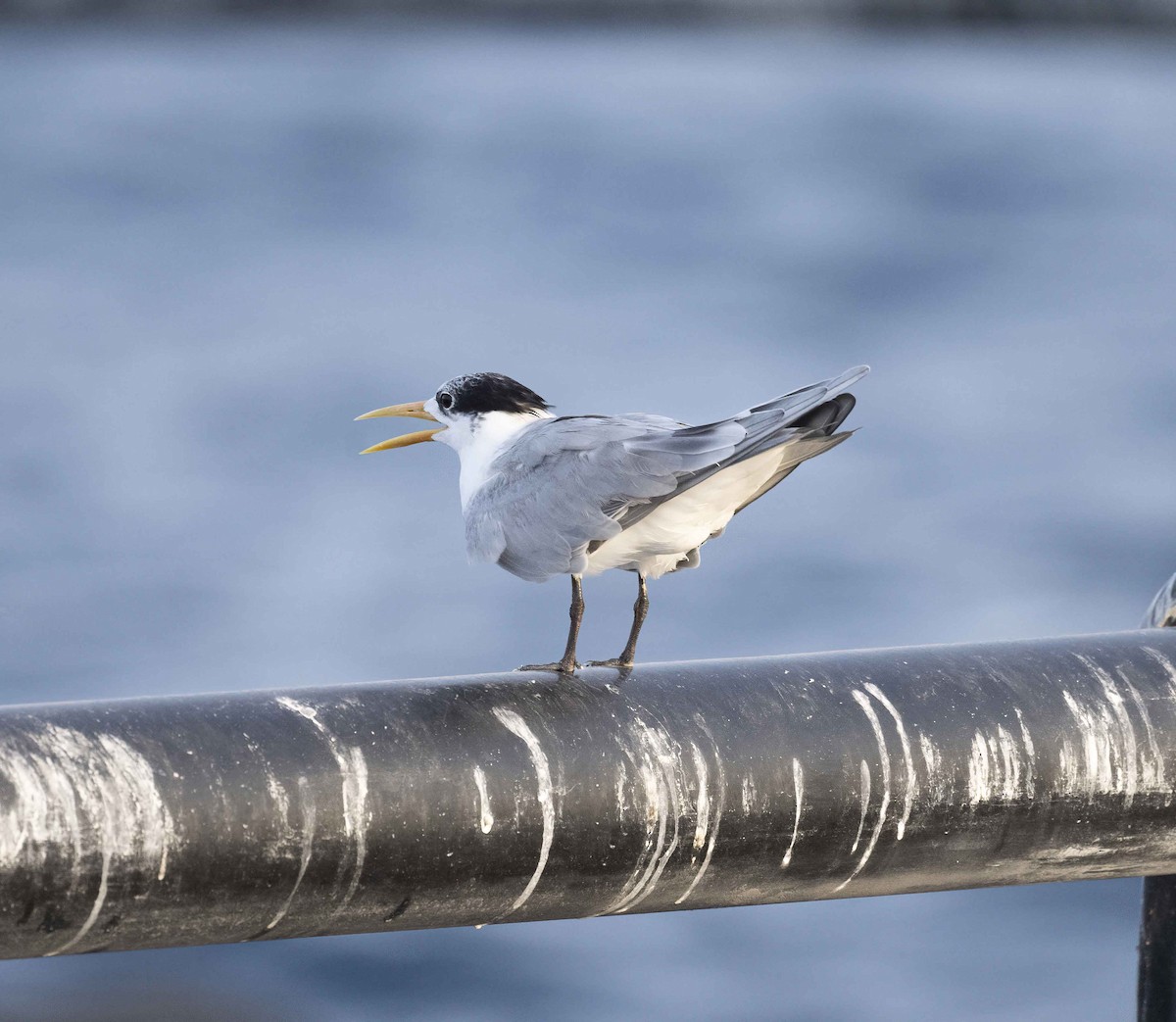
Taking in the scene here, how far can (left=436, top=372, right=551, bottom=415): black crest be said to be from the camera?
12.1 feet

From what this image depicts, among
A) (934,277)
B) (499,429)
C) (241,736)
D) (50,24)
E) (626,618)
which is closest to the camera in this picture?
(241,736)

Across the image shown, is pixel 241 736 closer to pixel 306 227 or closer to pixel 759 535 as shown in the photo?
pixel 759 535

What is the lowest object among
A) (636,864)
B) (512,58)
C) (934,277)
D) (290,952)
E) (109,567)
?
(290,952)

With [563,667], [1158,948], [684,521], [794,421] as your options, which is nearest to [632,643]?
[684,521]

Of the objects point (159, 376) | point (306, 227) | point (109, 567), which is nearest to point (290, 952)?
point (109, 567)

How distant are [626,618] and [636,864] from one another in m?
12.1

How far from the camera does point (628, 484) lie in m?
3.13

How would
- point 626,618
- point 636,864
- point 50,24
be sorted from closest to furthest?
point 636,864
point 626,618
point 50,24

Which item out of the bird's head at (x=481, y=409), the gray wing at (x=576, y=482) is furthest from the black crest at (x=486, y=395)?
the gray wing at (x=576, y=482)

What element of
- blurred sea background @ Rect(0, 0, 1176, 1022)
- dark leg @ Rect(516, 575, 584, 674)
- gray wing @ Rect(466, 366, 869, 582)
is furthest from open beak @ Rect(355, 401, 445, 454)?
blurred sea background @ Rect(0, 0, 1176, 1022)

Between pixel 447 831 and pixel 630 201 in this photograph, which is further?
pixel 630 201

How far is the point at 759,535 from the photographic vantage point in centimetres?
1839

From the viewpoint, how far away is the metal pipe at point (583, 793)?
2.08 meters

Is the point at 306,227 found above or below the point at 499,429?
above
